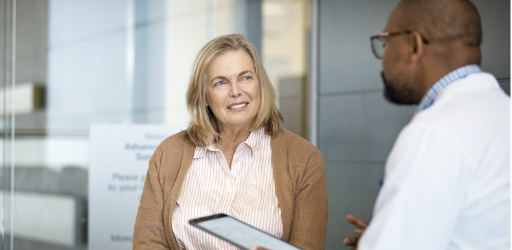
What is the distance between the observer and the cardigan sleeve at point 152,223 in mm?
1828

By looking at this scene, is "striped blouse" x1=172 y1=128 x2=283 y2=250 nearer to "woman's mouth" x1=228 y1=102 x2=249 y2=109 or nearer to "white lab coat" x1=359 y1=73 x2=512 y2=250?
"woman's mouth" x1=228 y1=102 x2=249 y2=109

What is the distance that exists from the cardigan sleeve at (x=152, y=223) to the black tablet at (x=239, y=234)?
52 cm

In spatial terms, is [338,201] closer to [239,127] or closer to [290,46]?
[290,46]

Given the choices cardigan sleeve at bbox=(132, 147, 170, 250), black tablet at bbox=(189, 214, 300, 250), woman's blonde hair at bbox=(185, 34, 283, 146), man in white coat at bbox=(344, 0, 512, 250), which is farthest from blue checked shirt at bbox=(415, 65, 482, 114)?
cardigan sleeve at bbox=(132, 147, 170, 250)

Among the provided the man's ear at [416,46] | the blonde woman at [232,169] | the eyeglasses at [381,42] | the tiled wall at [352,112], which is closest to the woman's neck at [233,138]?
the blonde woman at [232,169]

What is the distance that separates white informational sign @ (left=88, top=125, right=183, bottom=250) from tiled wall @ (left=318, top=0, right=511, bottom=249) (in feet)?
5.33

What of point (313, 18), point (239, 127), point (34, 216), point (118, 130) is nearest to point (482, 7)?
point (313, 18)

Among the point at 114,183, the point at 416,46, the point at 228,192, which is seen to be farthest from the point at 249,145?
the point at 114,183

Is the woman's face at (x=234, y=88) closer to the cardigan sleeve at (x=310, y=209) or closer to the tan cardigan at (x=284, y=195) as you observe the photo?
the tan cardigan at (x=284, y=195)

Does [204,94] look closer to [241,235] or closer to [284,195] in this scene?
[284,195]

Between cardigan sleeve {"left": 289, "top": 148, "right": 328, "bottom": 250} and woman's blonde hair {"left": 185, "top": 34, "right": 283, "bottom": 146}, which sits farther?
woman's blonde hair {"left": 185, "top": 34, "right": 283, "bottom": 146}

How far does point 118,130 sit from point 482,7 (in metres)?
2.66

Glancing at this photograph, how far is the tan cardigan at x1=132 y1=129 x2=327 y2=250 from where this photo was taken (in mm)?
1781

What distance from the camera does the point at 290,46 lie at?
3.94 metres
